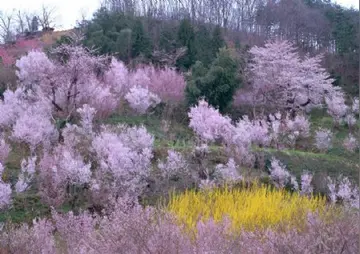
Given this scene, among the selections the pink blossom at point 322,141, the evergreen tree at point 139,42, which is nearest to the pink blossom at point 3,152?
the pink blossom at point 322,141

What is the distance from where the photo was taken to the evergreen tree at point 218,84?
16656 millimetres

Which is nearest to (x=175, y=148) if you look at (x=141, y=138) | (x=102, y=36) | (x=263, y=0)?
(x=141, y=138)

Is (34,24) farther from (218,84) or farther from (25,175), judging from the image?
(25,175)

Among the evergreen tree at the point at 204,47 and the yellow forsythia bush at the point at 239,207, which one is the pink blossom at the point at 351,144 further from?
the yellow forsythia bush at the point at 239,207

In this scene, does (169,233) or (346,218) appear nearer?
(169,233)

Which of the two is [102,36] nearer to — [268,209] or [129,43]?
[129,43]

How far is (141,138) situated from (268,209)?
4022 mm

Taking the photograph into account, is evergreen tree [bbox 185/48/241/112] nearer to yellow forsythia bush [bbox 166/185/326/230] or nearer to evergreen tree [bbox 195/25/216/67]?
evergreen tree [bbox 195/25/216/67]

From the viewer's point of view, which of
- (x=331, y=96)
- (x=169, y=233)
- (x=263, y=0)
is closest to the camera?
(x=169, y=233)

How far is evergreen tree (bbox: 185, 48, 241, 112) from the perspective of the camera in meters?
16.7

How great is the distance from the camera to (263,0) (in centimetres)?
3881

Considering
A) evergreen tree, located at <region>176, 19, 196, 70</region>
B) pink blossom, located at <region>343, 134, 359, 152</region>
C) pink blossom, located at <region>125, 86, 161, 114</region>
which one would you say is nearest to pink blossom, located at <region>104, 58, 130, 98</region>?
pink blossom, located at <region>125, 86, 161, 114</region>

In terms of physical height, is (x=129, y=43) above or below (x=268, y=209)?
above

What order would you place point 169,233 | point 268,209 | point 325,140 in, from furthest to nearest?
point 325,140, point 268,209, point 169,233
